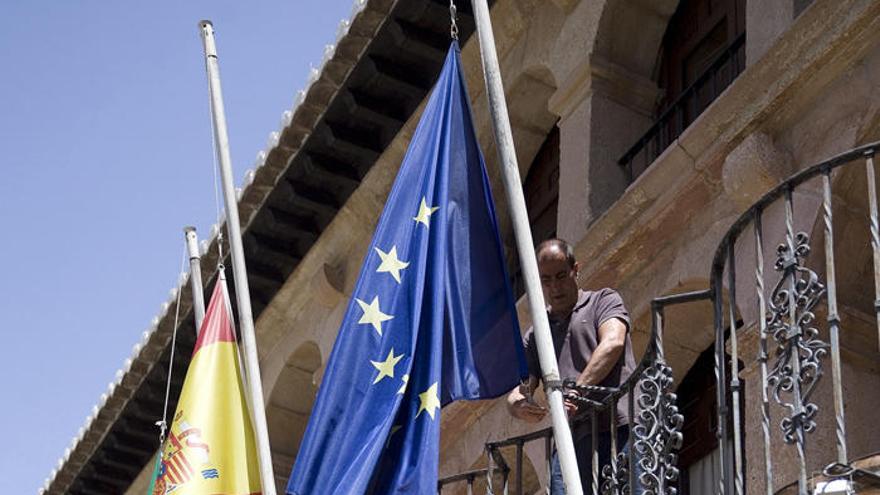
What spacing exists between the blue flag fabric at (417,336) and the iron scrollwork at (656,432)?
60 cm

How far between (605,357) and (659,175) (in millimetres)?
3252

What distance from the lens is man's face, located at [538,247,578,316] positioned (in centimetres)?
988

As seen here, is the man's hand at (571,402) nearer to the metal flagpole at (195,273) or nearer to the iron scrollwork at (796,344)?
the iron scrollwork at (796,344)

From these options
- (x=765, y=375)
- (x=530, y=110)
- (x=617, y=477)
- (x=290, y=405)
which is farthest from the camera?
(x=290, y=405)

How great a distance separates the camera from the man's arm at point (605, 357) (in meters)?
9.53

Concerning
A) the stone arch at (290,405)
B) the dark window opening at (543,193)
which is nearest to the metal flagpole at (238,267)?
the dark window opening at (543,193)

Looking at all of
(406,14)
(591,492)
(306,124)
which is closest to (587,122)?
(406,14)

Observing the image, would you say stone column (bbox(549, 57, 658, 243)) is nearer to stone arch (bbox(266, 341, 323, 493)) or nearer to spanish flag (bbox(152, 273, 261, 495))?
spanish flag (bbox(152, 273, 261, 495))

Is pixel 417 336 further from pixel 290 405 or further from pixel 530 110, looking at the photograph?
pixel 290 405

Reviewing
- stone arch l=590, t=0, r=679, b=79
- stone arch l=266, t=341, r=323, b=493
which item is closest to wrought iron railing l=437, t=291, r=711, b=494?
stone arch l=590, t=0, r=679, b=79

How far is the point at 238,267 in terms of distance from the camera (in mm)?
11258

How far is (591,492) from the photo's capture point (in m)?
9.88

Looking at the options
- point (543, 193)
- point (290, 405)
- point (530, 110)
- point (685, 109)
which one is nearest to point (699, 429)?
point (685, 109)

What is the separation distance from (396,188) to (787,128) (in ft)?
8.58
